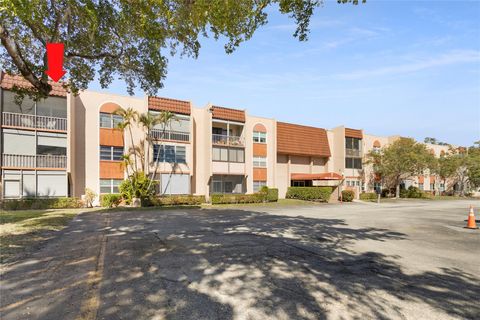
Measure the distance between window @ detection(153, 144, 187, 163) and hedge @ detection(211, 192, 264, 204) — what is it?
17.1 ft

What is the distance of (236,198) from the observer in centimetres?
2970

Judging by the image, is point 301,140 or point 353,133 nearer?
point 301,140

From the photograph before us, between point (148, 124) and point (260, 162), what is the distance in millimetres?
14666

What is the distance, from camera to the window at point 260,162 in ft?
113

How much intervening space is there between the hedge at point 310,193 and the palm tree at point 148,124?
18.7 m

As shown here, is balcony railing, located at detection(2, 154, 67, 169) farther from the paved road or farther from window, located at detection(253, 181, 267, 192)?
window, located at detection(253, 181, 267, 192)

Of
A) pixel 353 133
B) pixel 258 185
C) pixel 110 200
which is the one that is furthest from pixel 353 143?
pixel 110 200

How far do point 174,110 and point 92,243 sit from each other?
67.6 ft

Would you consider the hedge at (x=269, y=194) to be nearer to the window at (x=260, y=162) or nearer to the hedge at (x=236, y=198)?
the hedge at (x=236, y=198)

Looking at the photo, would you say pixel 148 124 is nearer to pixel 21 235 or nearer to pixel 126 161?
pixel 126 161

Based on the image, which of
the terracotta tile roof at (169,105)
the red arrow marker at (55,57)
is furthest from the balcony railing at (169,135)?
the red arrow marker at (55,57)

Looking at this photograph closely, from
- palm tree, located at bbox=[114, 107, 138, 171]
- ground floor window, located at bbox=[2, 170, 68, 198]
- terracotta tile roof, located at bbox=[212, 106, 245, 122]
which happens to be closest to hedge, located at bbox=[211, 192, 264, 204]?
palm tree, located at bbox=[114, 107, 138, 171]

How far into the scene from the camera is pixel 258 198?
3070cm

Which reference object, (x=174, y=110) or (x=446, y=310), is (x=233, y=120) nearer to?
(x=174, y=110)
